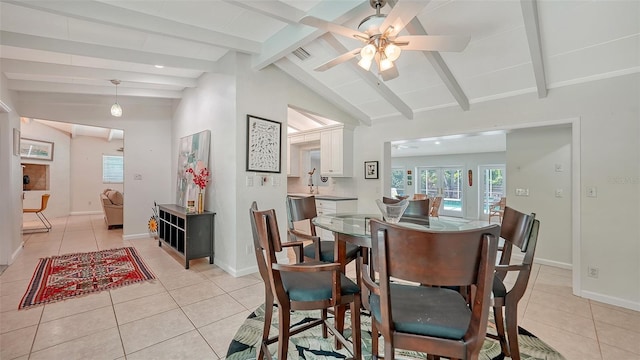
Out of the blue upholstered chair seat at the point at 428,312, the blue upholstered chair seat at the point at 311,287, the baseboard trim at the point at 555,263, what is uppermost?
the blue upholstered chair seat at the point at 428,312

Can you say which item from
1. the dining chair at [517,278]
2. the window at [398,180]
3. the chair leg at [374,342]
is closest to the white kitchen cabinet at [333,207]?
the dining chair at [517,278]

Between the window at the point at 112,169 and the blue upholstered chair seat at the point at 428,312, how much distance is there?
10726mm

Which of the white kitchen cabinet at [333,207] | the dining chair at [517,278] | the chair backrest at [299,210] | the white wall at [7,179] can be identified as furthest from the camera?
the white kitchen cabinet at [333,207]

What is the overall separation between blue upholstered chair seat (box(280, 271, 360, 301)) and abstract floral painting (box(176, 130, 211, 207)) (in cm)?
287

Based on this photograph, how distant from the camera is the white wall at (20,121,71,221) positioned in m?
7.46

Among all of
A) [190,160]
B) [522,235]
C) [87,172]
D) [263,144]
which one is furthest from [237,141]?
[87,172]

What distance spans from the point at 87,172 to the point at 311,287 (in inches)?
415

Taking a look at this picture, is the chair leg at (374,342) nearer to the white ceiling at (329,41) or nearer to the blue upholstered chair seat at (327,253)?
the blue upholstered chair seat at (327,253)

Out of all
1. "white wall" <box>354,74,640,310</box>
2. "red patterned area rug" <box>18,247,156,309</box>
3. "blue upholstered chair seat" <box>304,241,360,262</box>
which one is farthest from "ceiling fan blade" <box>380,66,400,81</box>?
"red patterned area rug" <box>18,247,156,309</box>

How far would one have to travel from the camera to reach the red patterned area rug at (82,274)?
2.78 m

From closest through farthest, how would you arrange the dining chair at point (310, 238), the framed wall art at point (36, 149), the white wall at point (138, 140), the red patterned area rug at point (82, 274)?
1. the dining chair at point (310, 238)
2. the red patterned area rug at point (82, 274)
3. the white wall at point (138, 140)
4. the framed wall art at point (36, 149)

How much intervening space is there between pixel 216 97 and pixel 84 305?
9.16ft

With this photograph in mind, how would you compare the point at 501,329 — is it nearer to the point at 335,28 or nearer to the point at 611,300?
the point at 611,300

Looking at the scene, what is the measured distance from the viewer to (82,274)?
10.9 feet
